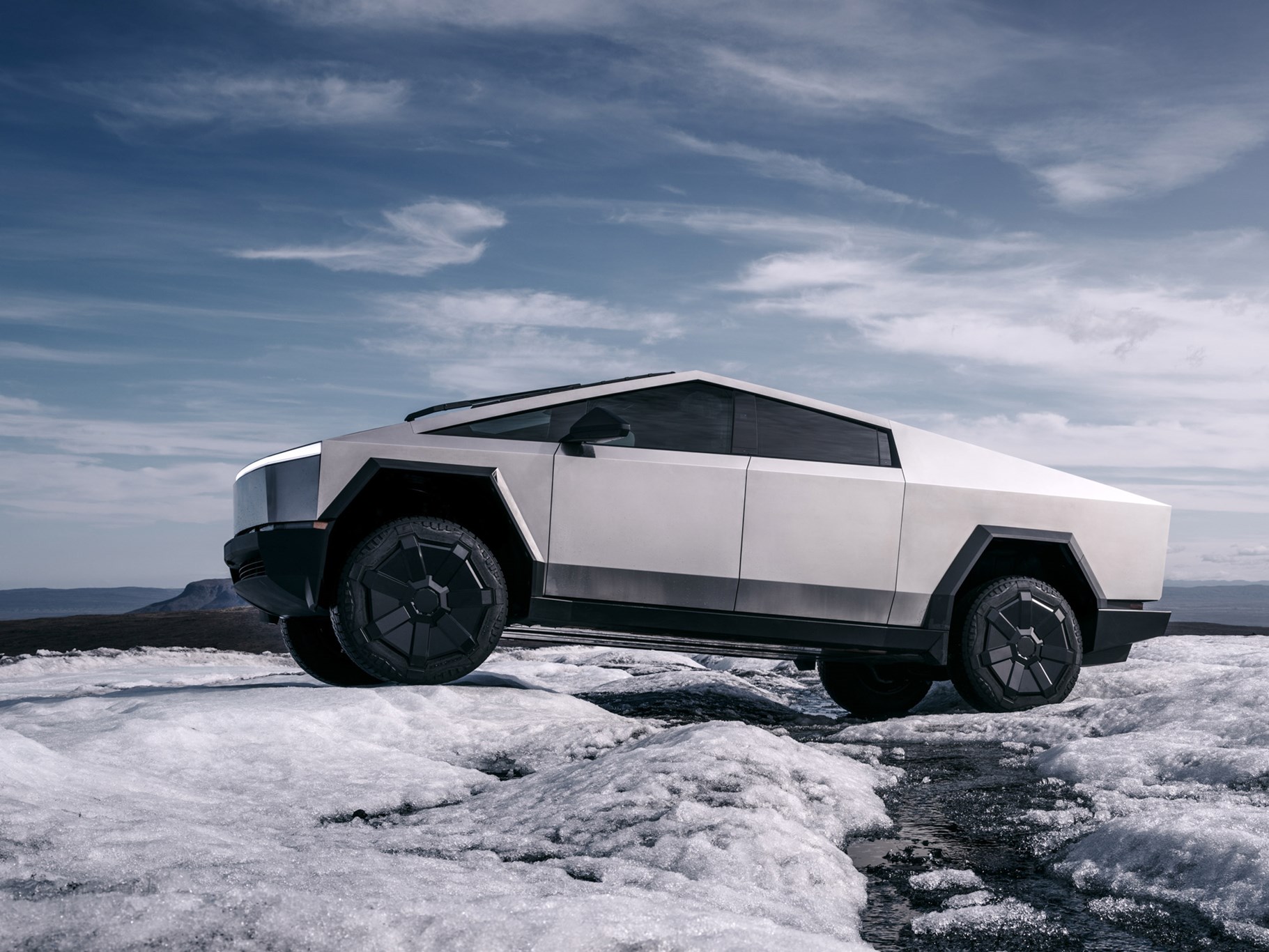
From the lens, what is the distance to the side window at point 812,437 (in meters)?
4.89

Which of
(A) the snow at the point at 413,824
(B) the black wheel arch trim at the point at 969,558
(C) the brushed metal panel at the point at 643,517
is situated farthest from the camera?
(B) the black wheel arch trim at the point at 969,558

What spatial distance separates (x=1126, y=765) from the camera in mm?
3395

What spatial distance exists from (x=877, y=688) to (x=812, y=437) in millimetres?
2118

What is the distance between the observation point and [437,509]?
4.74m

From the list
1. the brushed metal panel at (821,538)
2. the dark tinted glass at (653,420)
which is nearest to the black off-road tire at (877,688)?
the brushed metal panel at (821,538)

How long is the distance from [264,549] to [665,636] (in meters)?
1.95

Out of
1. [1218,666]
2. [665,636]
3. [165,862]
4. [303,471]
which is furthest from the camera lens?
[1218,666]

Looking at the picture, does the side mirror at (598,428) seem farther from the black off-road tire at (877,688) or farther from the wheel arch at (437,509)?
the black off-road tire at (877,688)

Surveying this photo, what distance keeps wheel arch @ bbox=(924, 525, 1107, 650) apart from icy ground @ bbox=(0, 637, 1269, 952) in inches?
20.7

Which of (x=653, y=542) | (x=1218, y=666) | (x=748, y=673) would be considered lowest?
(x=748, y=673)

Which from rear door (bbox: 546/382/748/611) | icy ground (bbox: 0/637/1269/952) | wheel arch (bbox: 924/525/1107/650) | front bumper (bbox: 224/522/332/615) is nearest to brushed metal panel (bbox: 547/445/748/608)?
rear door (bbox: 546/382/748/611)

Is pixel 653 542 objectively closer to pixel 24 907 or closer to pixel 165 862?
pixel 165 862

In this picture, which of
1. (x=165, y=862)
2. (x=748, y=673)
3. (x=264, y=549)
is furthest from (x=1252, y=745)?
(x=748, y=673)

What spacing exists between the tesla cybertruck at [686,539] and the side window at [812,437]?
0.04 feet
